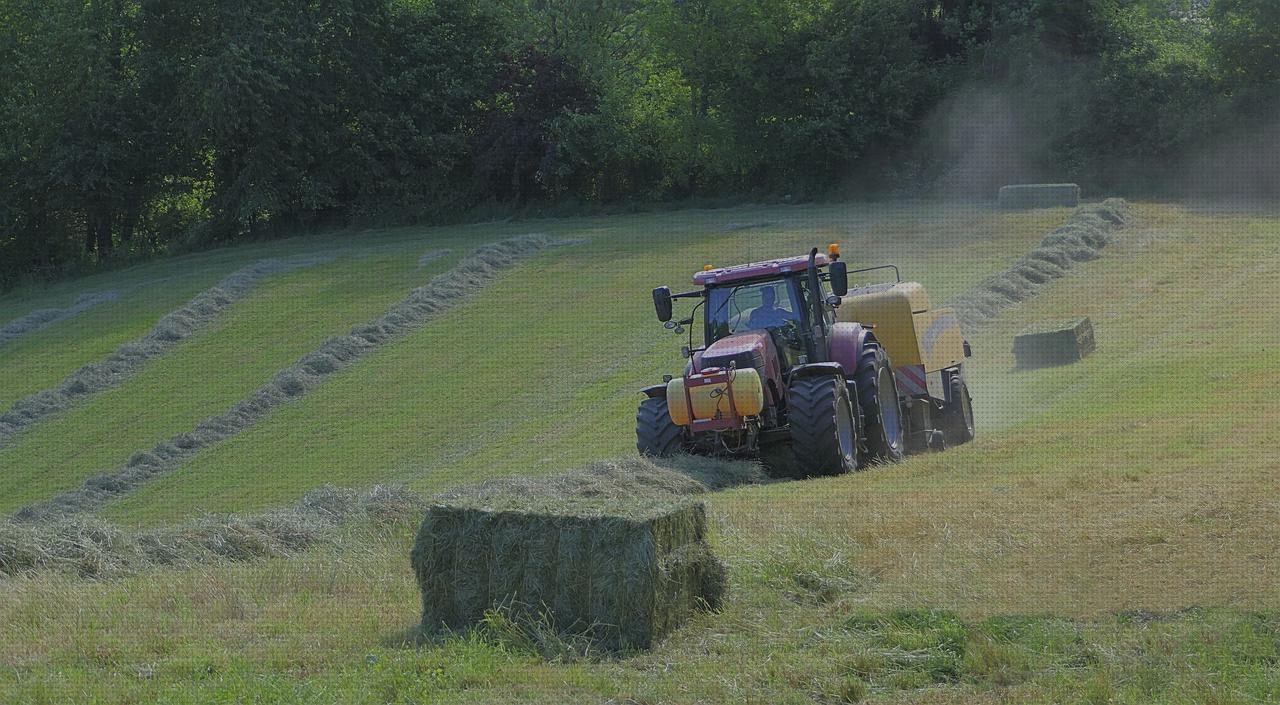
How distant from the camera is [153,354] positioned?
Answer: 29109mm

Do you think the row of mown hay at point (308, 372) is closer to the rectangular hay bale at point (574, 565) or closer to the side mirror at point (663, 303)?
the side mirror at point (663, 303)

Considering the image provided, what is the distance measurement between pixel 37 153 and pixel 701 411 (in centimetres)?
3793

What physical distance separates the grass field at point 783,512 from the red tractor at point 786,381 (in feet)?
2.49

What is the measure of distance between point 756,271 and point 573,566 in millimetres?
8015

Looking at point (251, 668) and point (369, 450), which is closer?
point (251, 668)

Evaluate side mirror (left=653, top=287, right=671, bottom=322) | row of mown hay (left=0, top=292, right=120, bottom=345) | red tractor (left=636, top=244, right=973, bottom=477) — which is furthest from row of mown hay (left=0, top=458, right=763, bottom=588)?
row of mown hay (left=0, top=292, right=120, bottom=345)

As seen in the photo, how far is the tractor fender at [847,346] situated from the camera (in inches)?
612

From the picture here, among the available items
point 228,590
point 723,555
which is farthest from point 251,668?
point 723,555

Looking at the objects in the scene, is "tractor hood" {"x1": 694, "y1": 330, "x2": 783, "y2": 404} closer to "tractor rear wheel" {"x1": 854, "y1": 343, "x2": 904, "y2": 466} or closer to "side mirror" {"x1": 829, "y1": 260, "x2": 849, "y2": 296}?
"side mirror" {"x1": 829, "y1": 260, "x2": 849, "y2": 296}

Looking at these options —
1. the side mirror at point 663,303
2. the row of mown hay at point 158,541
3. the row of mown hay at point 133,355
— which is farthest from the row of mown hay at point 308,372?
the side mirror at point 663,303

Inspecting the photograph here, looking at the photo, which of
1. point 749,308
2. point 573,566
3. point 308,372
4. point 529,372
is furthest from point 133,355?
point 573,566

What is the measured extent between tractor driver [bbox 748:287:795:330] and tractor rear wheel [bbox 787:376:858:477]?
3.29 feet

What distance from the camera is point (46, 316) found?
35.8m

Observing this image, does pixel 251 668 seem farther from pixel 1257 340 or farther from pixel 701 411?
pixel 1257 340
